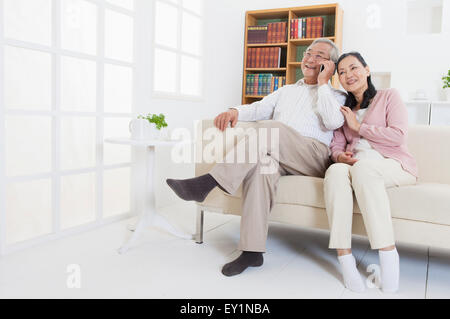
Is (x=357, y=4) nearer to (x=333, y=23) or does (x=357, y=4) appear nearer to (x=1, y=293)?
(x=333, y=23)

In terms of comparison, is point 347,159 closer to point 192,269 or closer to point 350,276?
point 350,276

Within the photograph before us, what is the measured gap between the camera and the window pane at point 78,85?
7.66 ft

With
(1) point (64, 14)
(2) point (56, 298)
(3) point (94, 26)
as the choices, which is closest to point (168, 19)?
(3) point (94, 26)

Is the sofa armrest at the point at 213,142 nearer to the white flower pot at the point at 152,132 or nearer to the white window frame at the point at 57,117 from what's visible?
the white flower pot at the point at 152,132

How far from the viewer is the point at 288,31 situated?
4.15 m

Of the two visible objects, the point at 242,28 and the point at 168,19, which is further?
the point at 242,28

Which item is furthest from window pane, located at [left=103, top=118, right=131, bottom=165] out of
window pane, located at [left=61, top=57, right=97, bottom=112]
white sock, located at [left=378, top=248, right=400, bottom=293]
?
white sock, located at [left=378, top=248, right=400, bottom=293]

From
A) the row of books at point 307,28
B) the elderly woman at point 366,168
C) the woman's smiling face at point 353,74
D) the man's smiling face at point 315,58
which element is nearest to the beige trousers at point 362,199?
the elderly woman at point 366,168

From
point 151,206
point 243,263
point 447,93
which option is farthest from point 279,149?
point 447,93

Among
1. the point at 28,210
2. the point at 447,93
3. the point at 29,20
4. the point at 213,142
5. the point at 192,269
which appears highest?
the point at 29,20

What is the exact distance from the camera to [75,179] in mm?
2445

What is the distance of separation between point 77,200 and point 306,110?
1408mm

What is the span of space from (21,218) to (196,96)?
5.87ft

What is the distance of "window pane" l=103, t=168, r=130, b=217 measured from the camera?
2691mm
